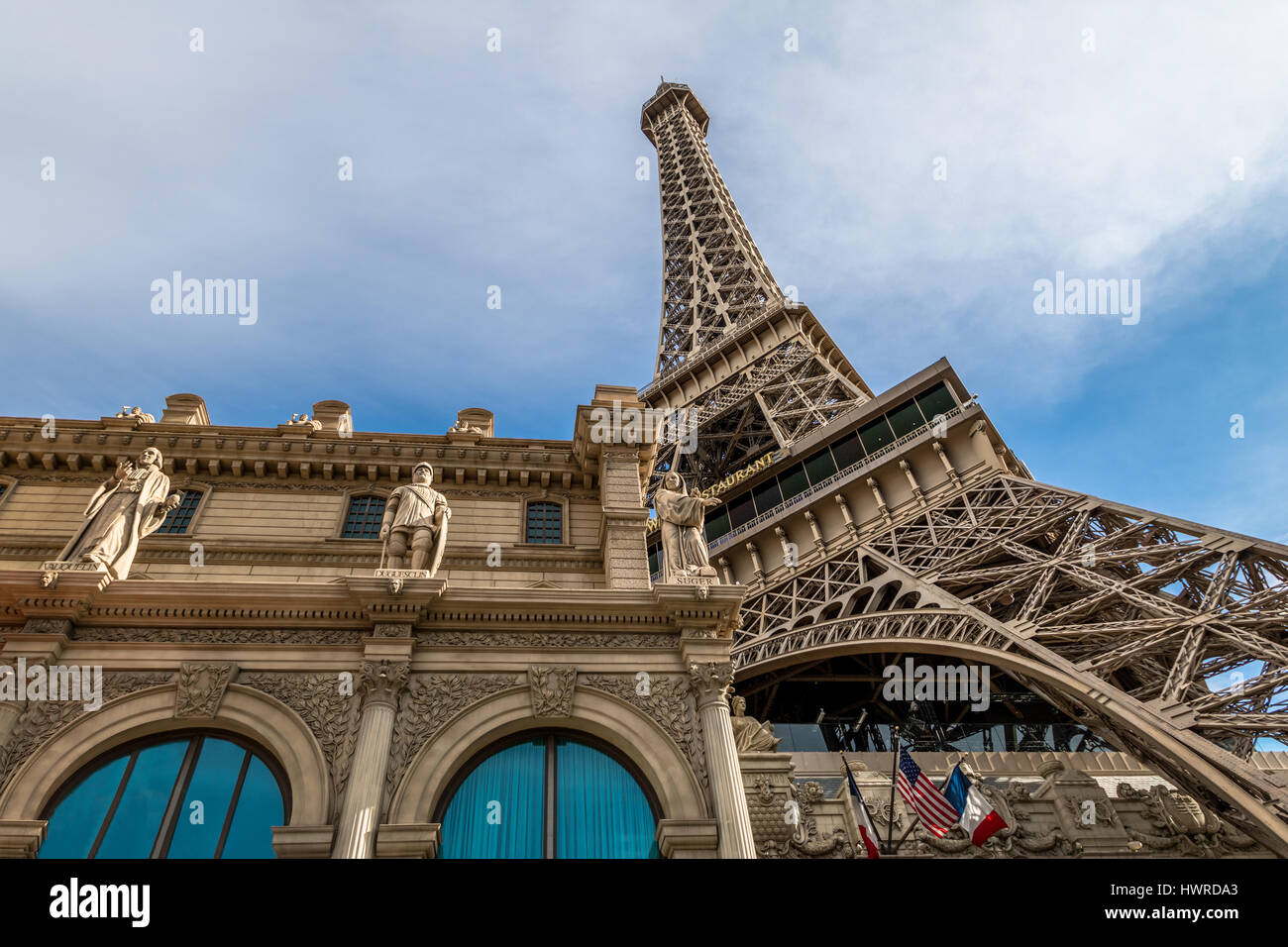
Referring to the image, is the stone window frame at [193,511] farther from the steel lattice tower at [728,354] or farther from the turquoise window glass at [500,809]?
the steel lattice tower at [728,354]

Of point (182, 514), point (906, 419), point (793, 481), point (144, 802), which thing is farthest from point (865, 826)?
point (906, 419)

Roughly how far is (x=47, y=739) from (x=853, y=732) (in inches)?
1041

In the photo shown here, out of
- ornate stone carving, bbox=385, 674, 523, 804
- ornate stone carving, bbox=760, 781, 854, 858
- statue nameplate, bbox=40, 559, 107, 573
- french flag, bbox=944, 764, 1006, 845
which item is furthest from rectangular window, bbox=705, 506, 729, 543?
statue nameplate, bbox=40, 559, 107, 573

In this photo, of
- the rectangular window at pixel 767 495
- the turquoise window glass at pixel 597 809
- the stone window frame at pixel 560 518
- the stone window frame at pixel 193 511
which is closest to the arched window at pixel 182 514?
the stone window frame at pixel 193 511

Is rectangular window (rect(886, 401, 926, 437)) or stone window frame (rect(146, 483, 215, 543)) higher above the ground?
rectangular window (rect(886, 401, 926, 437))

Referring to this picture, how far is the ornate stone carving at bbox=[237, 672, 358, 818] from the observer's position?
11.9m

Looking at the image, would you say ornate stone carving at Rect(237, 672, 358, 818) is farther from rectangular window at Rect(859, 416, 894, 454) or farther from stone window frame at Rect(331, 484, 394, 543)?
rectangular window at Rect(859, 416, 894, 454)

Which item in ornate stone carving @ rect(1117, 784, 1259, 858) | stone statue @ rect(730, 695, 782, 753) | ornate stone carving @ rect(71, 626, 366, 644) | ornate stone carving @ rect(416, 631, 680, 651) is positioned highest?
ornate stone carving @ rect(71, 626, 366, 644)

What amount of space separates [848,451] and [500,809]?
3007 cm

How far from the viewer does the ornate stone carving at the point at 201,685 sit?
479 inches

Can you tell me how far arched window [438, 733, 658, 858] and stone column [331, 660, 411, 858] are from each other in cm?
116

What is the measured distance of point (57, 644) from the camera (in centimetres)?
1259

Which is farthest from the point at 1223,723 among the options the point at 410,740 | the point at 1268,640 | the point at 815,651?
the point at 410,740
